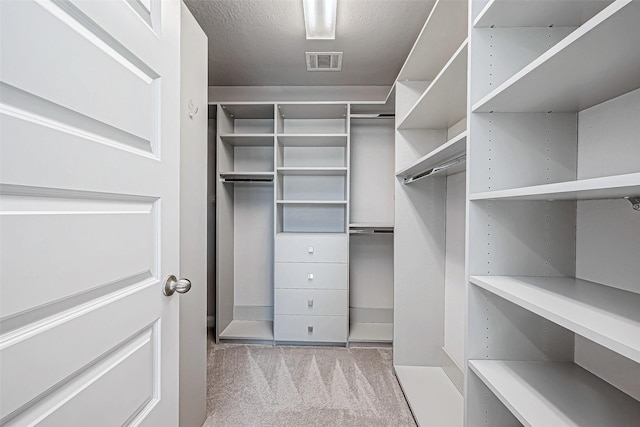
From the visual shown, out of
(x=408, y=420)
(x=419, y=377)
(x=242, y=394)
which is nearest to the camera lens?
(x=408, y=420)

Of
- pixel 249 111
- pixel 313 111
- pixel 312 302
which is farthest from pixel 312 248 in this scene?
pixel 249 111

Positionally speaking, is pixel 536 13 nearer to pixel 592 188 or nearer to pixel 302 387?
pixel 592 188

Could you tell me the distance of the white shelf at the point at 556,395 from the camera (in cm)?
88

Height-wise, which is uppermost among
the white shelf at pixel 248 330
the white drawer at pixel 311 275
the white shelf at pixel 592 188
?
the white shelf at pixel 592 188

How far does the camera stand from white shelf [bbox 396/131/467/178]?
1.32 meters

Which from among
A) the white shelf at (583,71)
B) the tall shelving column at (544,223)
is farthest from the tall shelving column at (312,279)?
the white shelf at (583,71)

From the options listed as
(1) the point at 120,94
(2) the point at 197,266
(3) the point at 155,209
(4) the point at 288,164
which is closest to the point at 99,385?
(3) the point at 155,209

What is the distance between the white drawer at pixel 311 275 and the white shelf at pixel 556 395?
167 centimetres

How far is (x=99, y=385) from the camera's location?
66cm

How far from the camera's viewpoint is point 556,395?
3.21ft

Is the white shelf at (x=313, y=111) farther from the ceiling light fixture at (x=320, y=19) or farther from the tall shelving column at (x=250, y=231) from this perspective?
the ceiling light fixture at (x=320, y=19)

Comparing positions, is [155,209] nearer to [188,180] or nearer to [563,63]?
[188,180]

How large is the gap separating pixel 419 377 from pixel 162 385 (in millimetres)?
1851

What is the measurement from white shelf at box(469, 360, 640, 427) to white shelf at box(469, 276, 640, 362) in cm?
28
